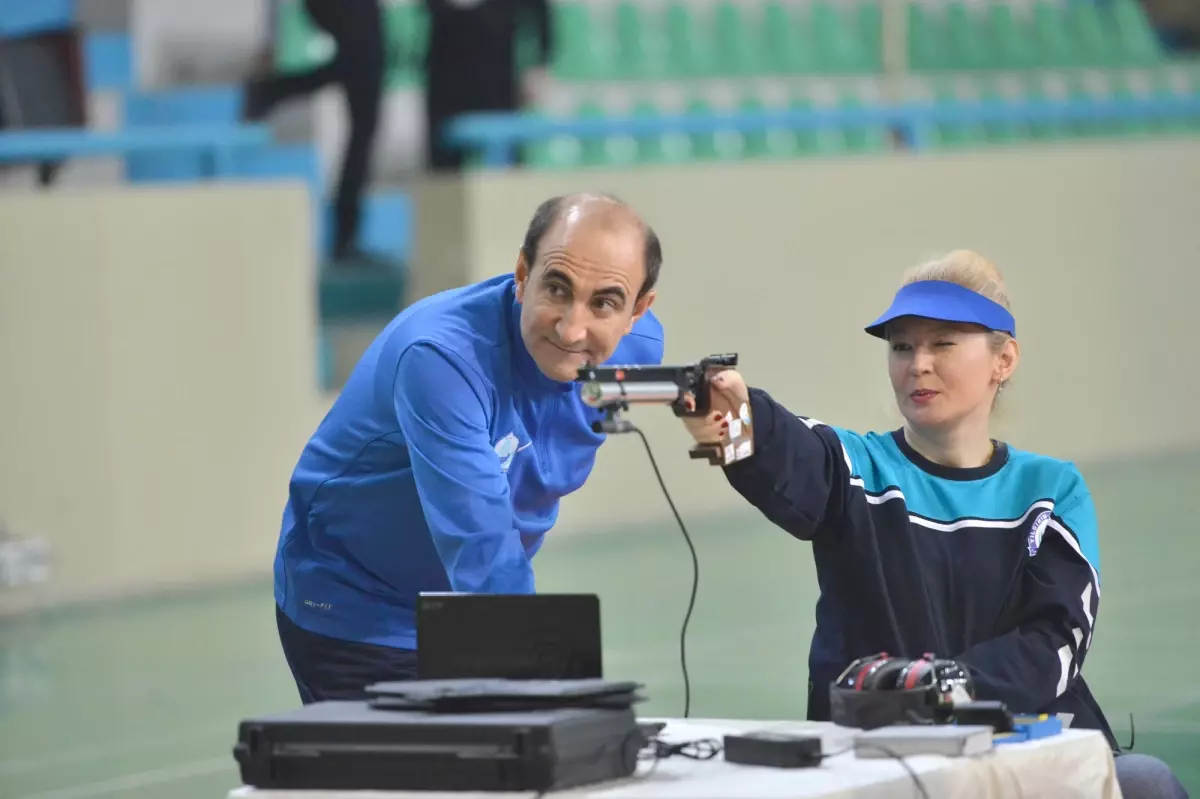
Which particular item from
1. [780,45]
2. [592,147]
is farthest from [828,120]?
[780,45]

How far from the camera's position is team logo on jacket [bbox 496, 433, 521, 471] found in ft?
10.4

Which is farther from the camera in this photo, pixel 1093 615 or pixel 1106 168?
pixel 1106 168

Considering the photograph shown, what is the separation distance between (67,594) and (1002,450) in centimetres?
542

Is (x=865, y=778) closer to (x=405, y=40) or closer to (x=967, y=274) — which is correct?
(x=967, y=274)

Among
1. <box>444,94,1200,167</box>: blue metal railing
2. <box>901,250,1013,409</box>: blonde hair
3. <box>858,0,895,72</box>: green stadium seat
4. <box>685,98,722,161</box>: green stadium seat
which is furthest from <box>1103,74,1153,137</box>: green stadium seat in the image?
<box>901,250,1013,409</box>: blonde hair

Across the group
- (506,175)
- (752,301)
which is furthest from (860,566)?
(752,301)

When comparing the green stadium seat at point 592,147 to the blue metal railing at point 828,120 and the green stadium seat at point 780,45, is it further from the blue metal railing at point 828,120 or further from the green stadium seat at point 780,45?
the green stadium seat at point 780,45

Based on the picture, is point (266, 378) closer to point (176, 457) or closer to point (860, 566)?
point (176, 457)

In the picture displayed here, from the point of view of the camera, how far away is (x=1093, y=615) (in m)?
3.21

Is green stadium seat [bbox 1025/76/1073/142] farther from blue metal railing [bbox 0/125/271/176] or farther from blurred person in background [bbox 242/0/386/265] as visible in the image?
blue metal railing [bbox 0/125/271/176]

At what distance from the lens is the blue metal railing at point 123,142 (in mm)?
7879

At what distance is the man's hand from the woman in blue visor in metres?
0.17

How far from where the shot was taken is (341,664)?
3.31 m

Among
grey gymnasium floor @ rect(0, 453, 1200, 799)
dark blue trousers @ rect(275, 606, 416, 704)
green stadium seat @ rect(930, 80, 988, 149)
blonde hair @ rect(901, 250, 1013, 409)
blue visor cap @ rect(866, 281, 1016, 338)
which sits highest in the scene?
green stadium seat @ rect(930, 80, 988, 149)
